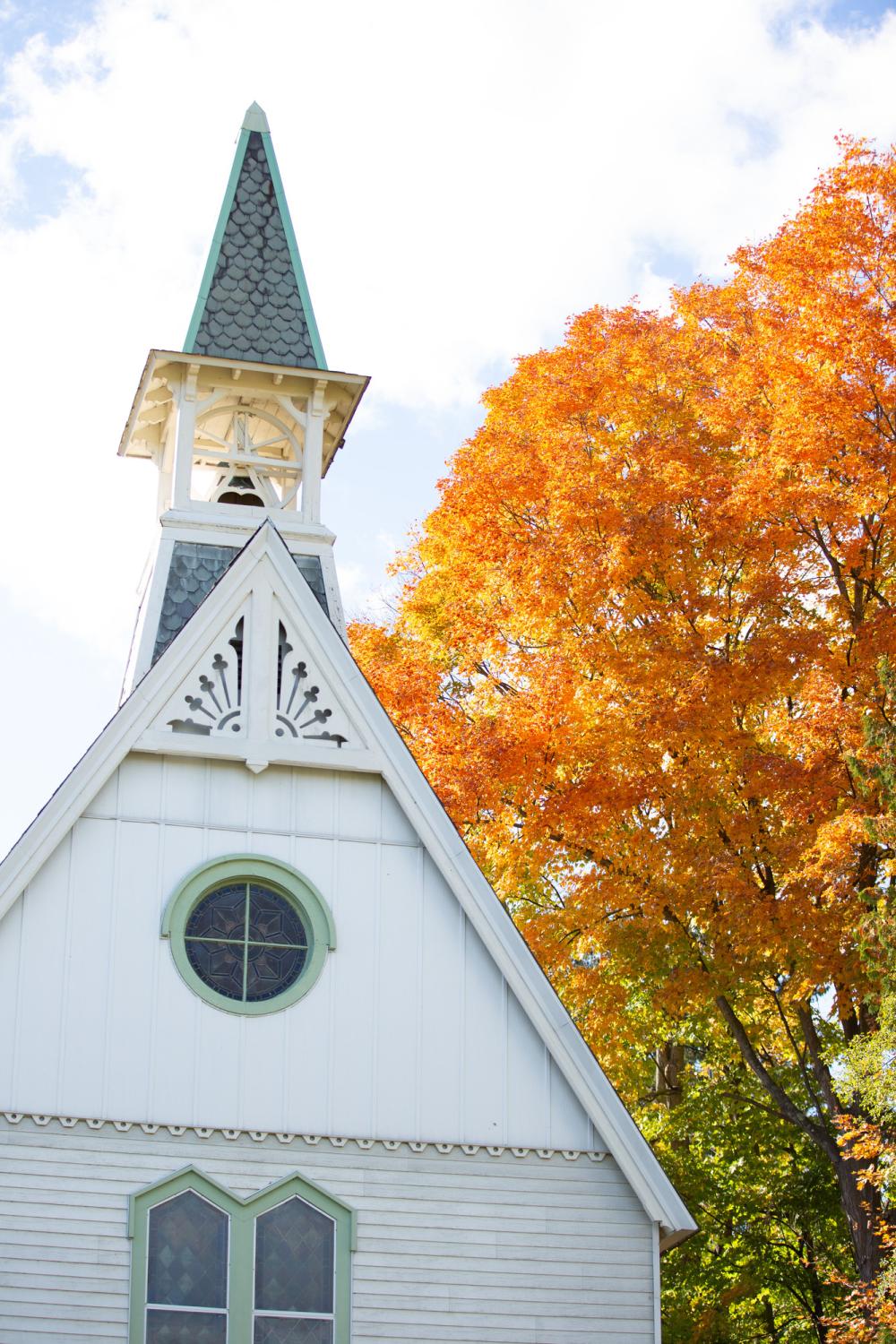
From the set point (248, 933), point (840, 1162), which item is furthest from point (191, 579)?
point (840, 1162)

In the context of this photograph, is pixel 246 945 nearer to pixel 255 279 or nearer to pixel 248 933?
pixel 248 933

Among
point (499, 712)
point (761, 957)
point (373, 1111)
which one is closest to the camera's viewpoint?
point (373, 1111)

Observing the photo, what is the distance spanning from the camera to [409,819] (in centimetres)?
1622

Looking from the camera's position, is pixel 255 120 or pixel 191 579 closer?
pixel 191 579

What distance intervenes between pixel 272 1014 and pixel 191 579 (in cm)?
480

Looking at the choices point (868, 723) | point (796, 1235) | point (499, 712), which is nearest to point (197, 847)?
point (868, 723)

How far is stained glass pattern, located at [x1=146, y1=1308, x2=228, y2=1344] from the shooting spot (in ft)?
47.1

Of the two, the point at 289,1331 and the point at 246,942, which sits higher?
the point at 246,942

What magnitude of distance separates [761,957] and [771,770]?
2.14 metres

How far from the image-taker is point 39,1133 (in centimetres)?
1463

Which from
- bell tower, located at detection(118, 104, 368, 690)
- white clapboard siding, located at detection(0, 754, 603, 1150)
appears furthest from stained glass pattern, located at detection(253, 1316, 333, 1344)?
bell tower, located at detection(118, 104, 368, 690)

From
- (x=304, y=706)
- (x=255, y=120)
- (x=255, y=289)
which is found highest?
(x=255, y=120)

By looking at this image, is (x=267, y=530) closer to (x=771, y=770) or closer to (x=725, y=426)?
(x=771, y=770)

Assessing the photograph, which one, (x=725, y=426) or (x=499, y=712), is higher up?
(x=725, y=426)
